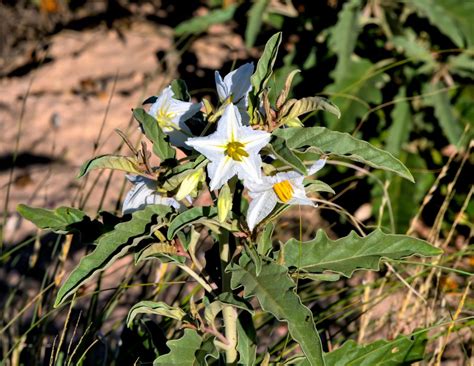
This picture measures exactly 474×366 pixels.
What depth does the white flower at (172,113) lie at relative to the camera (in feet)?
4.52

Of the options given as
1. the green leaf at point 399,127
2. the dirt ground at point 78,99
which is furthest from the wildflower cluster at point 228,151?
the dirt ground at point 78,99

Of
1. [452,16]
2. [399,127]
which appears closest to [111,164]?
[399,127]

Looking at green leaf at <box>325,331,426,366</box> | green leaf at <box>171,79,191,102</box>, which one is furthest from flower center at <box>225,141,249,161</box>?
green leaf at <box>325,331,426,366</box>

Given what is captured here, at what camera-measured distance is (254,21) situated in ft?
10.0

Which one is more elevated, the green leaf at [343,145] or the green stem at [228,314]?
the green leaf at [343,145]

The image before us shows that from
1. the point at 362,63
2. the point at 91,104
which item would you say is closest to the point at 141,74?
the point at 91,104

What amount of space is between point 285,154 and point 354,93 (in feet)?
5.46

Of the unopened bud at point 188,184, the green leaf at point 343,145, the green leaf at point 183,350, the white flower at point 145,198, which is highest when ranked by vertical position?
the green leaf at point 343,145

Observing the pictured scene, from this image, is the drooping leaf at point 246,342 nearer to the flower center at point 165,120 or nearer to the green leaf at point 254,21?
the flower center at point 165,120

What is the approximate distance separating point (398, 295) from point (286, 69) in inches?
37.9

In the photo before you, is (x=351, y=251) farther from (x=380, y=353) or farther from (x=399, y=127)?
(x=399, y=127)

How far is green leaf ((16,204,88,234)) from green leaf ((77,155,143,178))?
21 cm

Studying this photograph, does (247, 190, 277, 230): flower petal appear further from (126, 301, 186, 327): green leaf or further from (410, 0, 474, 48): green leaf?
(410, 0, 474, 48): green leaf

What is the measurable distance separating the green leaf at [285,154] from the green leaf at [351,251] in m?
0.26
